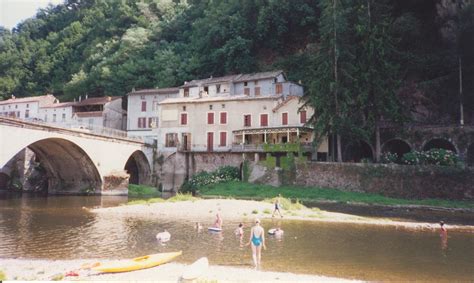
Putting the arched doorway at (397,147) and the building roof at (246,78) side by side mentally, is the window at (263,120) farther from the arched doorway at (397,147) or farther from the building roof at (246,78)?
the arched doorway at (397,147)

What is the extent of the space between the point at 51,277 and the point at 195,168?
35897mm

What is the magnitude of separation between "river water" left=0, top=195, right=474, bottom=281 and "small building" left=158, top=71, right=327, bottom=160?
20.9 m

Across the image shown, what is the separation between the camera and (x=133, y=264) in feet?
43.0

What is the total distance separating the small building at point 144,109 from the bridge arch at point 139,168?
6076mm

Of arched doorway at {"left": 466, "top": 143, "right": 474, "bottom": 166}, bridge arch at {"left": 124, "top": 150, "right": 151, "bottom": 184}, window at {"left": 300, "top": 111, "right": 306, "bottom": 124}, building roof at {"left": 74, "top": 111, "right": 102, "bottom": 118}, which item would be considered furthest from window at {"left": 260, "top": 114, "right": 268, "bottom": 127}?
building roof at {"left": 74, "top": 111, "right": 102, "bottom": 118}

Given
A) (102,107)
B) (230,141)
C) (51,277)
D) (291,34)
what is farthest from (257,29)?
(51,277)

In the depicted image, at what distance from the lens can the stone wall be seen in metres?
32.7

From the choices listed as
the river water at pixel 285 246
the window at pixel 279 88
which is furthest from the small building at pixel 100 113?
the river water at pixel 285 246

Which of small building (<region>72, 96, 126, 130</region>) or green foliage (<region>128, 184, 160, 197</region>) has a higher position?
small building (<region>72, 96, 126, 130</region>)

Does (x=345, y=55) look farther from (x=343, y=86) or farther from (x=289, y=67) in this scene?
(x=289, y=67)

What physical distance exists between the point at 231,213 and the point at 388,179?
17.1 m

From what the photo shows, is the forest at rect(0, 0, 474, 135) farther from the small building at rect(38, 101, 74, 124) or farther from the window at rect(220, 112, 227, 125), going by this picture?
the window at rect(220, 112, 227, 125)

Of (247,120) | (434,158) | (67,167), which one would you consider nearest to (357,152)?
(434,158)

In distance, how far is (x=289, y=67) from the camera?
2232 inches
